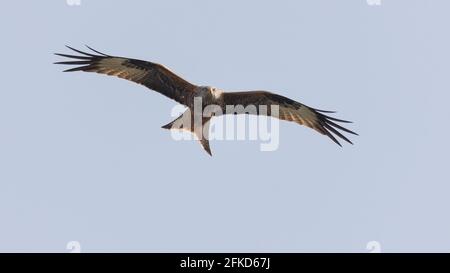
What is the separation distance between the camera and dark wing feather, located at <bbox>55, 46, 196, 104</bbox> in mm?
14820

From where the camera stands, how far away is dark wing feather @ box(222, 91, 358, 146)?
14.8 m

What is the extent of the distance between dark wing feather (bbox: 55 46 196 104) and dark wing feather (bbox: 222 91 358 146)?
34.0 inches

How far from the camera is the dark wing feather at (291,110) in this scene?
1482cm

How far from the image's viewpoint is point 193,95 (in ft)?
48.3

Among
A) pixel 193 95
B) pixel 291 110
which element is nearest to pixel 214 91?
pixel 193 95

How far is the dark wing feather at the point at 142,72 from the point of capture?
14.8m

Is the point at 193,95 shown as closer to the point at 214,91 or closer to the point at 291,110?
the point at 214,91
